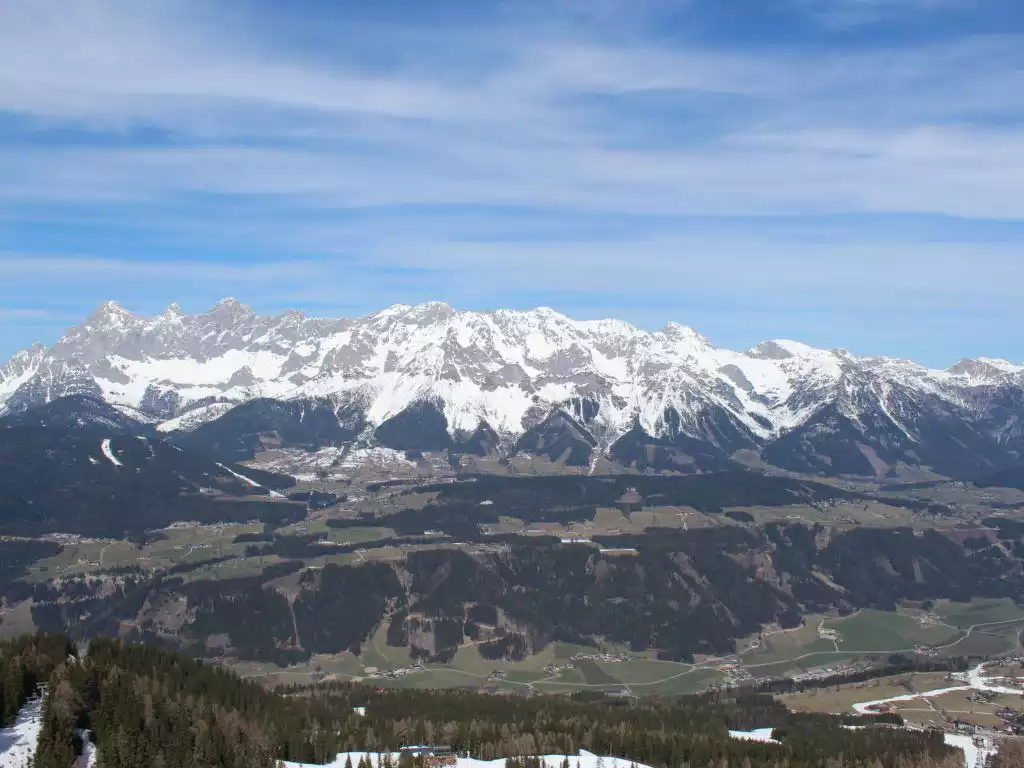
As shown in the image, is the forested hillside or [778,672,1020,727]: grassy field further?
[778,672,1020,727]: grassy field

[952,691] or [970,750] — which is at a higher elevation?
[952,691]

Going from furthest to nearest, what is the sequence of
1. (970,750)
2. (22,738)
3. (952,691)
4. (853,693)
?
(853,693) → (952,691) → (970,750) → (22,738)

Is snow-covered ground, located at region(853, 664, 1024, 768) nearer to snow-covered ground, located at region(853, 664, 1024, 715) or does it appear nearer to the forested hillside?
snow-covered ground, located at region(853, 664, 1024, 715)

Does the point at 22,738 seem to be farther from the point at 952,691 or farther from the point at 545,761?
the point at 952,691

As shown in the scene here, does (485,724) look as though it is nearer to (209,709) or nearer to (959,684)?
(209,709)

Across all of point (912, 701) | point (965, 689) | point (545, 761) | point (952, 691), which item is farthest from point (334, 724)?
point (965, 689)

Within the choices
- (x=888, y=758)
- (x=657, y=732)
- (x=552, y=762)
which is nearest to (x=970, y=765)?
(x=888, y=758)

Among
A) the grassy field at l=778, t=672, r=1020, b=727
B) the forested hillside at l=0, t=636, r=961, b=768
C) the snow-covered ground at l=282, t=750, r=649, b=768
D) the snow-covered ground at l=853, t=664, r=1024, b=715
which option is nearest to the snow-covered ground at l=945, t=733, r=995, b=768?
the forested hillside at l=0, t=636, r=961, b=768

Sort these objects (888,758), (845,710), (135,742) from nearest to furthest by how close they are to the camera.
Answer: (135,742), (888,758), (845,710)
